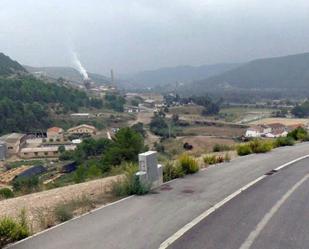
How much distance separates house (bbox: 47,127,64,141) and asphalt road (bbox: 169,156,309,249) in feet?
265

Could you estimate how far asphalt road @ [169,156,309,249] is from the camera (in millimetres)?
6840

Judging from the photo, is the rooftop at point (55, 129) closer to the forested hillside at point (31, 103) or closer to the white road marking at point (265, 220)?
the forested hillside at point (31, 103)

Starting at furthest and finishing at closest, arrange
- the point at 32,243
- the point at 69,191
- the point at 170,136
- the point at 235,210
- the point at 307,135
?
the point at 170,136 → the point at 307,135 → the point at 69,191 → the point at 235,210 → the point at 32,243

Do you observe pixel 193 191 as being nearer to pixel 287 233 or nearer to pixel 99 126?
pixel 287 233

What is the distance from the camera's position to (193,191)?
10758mm

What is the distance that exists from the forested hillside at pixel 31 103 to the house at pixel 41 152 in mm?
19716

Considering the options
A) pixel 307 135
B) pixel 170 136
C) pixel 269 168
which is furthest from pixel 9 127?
pixel 269 168

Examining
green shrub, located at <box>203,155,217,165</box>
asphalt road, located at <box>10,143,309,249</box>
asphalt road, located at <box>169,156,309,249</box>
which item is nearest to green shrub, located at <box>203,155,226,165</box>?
green shrub, located at <box>203,155,217,165</box>

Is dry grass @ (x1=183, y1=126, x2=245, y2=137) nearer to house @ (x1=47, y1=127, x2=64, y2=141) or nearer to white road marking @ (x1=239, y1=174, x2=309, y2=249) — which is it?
house @ (x1=47, y1=127, x2=64, y2=141)

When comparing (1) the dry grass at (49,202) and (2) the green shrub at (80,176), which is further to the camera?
(2) the green shrub at (80,176)

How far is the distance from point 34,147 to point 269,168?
71328 millimetres

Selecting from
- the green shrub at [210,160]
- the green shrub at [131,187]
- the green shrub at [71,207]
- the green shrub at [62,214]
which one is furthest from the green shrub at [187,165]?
the green shrub at [62,214]

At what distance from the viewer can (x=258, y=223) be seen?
7.86 m

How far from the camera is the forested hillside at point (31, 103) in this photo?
98500 millimetres
